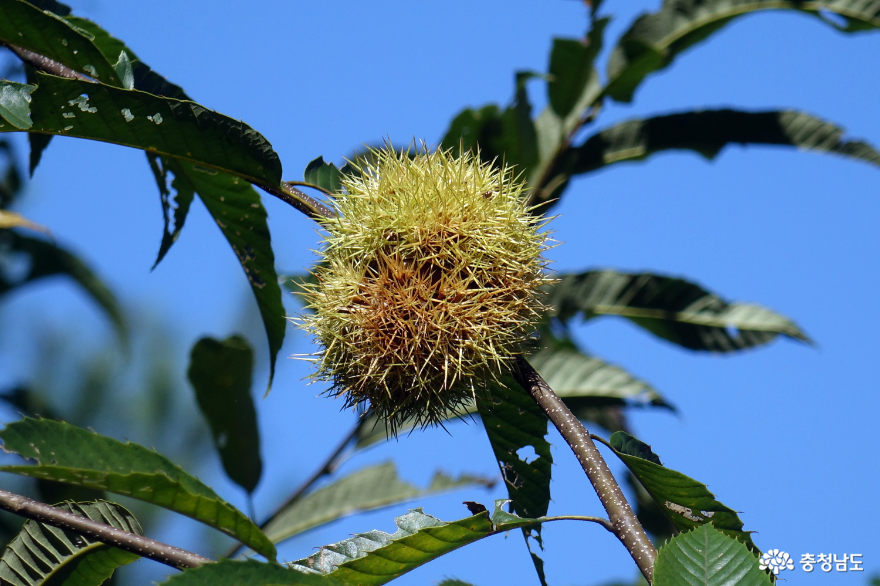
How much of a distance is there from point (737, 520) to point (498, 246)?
2.01 feet

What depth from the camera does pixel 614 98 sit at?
2438 mm

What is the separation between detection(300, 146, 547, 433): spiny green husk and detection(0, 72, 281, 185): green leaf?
0.19m

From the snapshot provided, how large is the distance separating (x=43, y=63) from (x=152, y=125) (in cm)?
39

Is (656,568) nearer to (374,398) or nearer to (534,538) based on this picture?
(534,538)

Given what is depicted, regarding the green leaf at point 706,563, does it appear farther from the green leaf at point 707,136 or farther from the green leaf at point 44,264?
the green leaf at point 44,264

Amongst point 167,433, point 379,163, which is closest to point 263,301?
point 379,163

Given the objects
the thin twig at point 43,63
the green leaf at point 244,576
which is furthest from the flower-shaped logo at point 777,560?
the thin twig at point 43,63

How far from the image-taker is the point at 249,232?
4.88ft

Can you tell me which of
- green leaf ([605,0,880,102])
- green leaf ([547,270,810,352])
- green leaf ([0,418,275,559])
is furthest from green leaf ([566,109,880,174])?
green leaf ([0,418,275,559])

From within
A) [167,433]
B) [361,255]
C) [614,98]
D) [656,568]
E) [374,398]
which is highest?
[167,433]

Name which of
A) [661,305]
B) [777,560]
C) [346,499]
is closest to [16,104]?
[777,560]

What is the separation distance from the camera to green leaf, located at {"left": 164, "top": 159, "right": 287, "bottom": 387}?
4.77ft

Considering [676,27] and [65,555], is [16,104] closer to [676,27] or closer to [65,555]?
[65,555]

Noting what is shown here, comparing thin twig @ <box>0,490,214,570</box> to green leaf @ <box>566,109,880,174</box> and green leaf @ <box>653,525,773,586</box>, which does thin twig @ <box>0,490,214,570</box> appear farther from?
green leaf @ <box>566,109,880,174</box>
